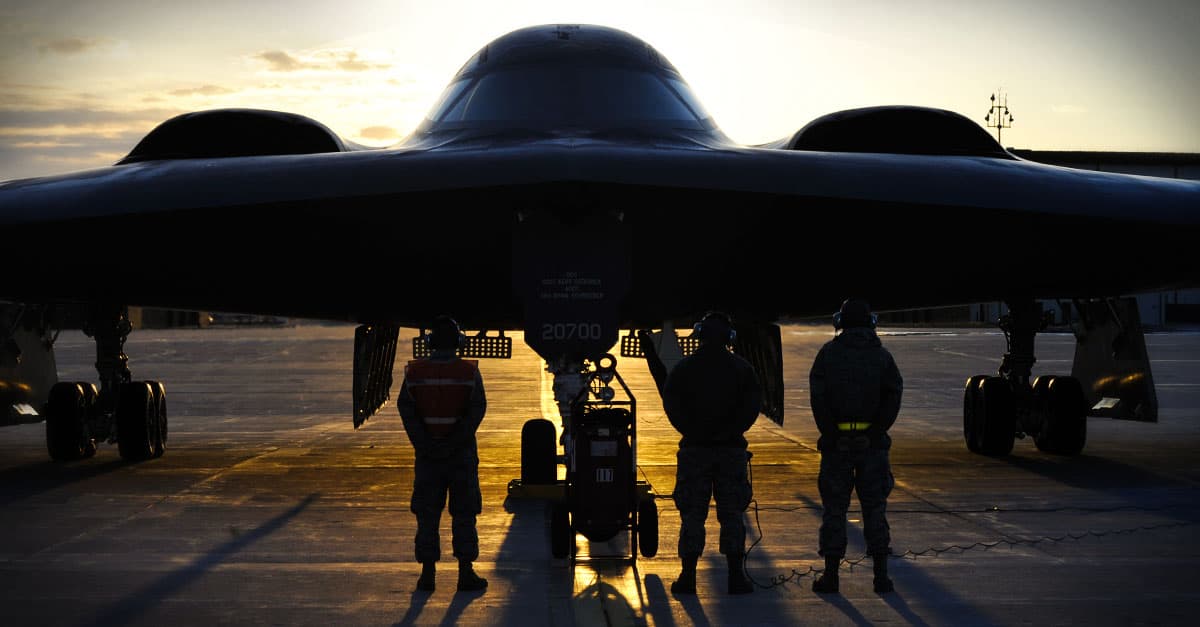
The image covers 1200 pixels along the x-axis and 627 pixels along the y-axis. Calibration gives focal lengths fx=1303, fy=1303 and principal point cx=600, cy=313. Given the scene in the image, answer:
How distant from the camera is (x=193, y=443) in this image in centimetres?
1555

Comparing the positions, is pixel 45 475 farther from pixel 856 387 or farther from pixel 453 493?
pixel 856 387

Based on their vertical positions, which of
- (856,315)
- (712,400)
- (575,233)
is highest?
(575,233)

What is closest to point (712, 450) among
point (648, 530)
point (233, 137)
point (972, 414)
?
point (648, 530)

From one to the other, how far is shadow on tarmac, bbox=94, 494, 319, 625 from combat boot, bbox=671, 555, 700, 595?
266 cm

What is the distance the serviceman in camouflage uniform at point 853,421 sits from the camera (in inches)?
274

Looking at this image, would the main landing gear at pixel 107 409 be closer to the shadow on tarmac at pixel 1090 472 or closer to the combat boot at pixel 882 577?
the shadow on tarmac at pixel 1090 472

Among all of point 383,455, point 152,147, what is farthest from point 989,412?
point 152,147

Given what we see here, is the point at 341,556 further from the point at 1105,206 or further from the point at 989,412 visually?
the point at 989,412

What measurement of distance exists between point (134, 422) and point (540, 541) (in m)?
6.64

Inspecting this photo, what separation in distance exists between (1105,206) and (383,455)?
7.75 meters

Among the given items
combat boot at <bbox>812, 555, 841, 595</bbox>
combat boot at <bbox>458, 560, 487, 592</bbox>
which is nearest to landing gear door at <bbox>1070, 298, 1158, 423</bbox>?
combat boot at <bbox>812, 555, 841, 595</bbox>

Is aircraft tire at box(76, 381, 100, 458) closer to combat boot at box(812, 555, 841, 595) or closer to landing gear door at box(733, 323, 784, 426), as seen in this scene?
landing gear door at box(733, 323, 784, 426)

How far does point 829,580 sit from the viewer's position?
22.5ft

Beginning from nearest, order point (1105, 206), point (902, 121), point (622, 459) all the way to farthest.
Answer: point (622, 459) → point (1105, 206) → point (902, 121)
